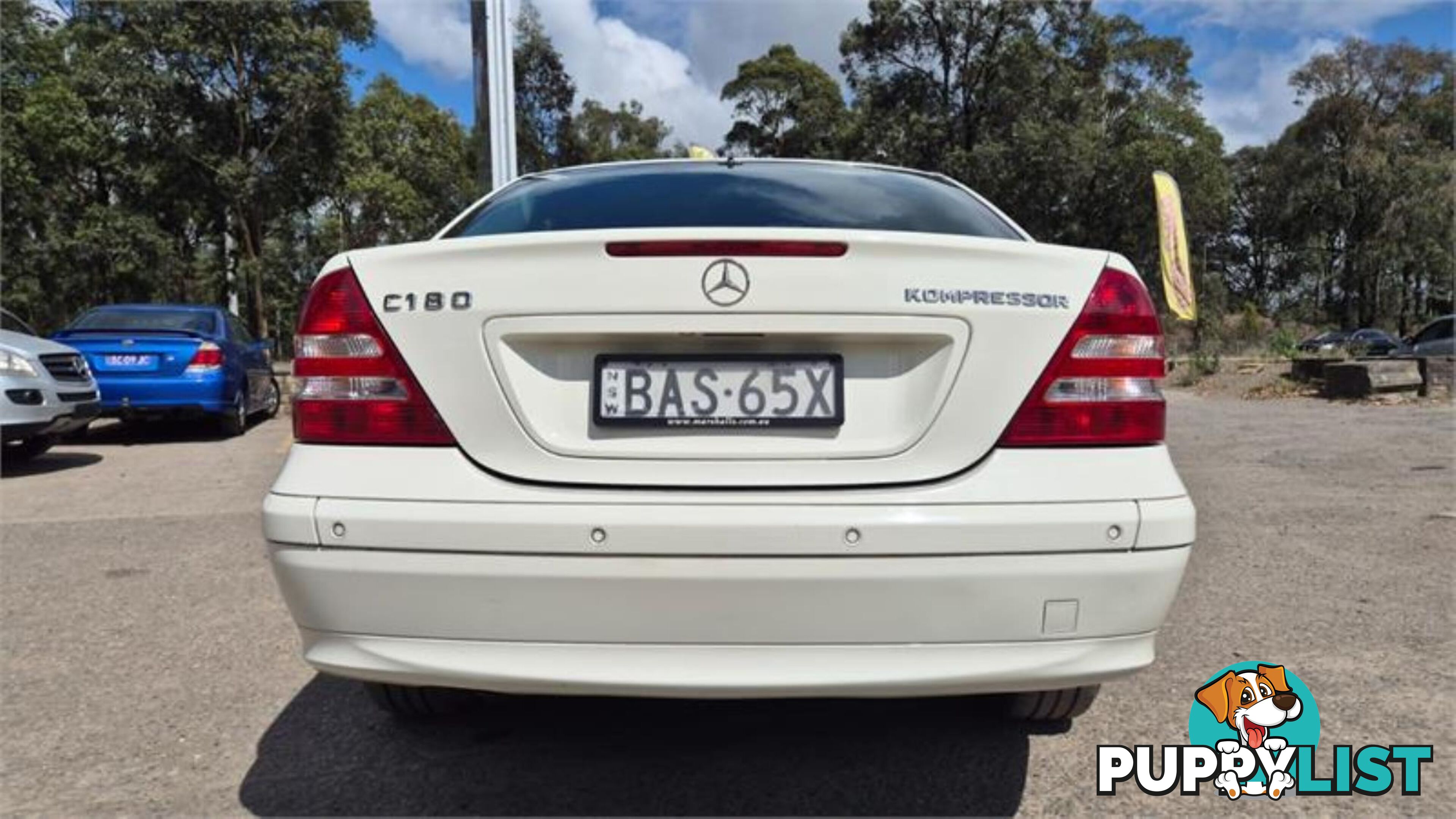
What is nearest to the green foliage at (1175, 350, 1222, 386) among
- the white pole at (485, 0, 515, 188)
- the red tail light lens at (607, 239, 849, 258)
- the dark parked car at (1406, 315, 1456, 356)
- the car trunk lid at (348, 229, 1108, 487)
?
the dark parked car at (1406, 315, 1456, 356)

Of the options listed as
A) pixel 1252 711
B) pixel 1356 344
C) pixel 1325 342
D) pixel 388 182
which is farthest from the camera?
pixel 1325 342

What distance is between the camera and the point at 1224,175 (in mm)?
33469

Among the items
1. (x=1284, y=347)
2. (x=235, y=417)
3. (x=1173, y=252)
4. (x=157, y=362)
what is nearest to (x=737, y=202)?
(x=157, y=362)

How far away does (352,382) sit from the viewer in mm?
1888

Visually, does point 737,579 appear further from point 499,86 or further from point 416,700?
point 499,86

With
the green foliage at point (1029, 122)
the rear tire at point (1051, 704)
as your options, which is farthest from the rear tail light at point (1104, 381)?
the green foliage at point (1029, 122)

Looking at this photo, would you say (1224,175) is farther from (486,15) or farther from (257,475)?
(257,475)

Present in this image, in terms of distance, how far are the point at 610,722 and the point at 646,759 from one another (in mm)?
232

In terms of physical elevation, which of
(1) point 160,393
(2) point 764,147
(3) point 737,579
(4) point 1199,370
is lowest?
(3) point 737,579

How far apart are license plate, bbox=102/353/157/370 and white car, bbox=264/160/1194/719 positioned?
8432 mm

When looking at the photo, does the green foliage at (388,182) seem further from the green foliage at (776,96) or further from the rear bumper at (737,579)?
the rear bumper at (737,579)

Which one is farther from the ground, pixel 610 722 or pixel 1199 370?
pixel 1199 370

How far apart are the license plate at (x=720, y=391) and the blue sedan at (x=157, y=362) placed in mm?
8636

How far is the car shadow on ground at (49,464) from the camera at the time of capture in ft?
24.5
